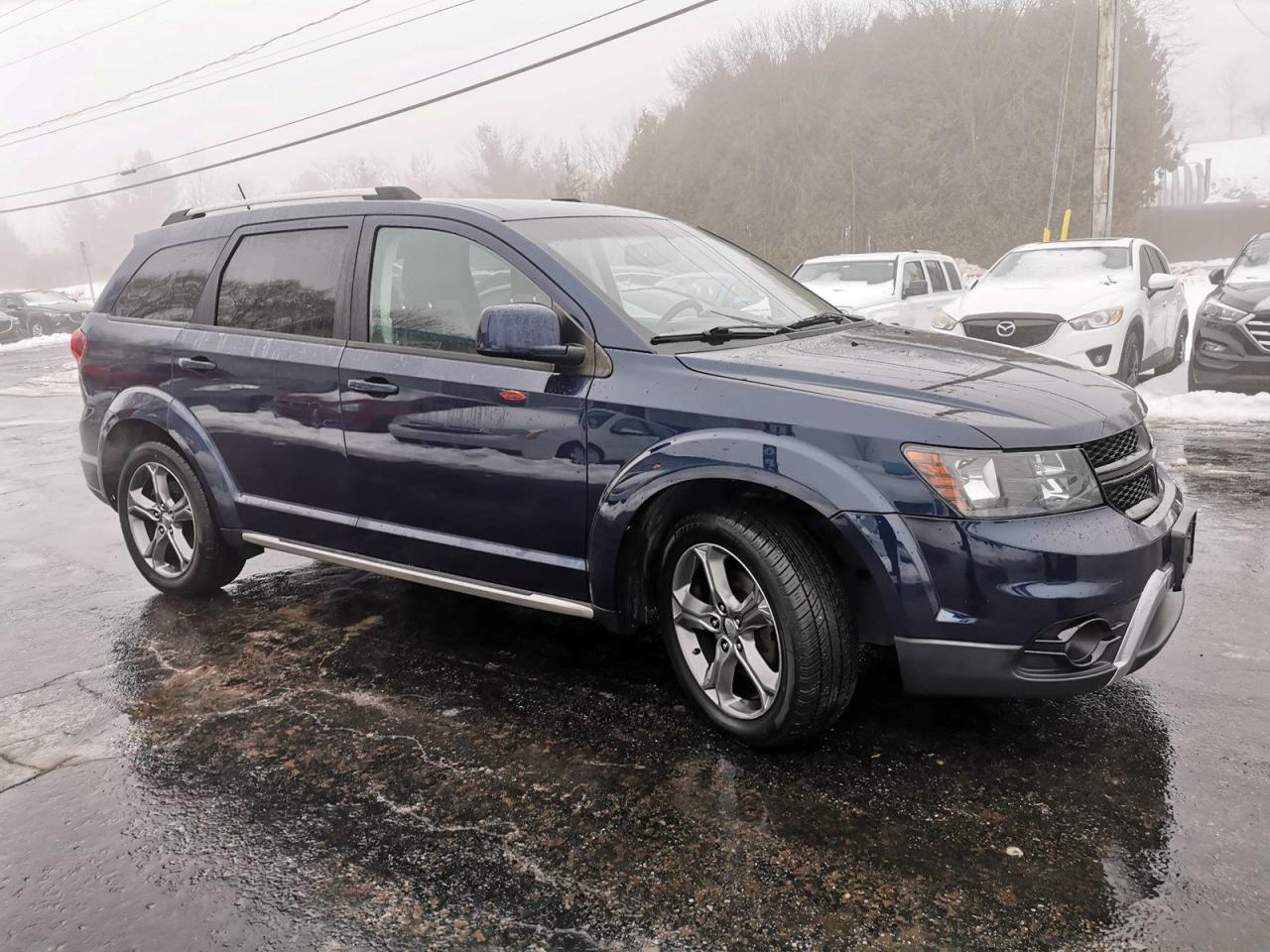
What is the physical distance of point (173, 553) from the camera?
5.09 metres

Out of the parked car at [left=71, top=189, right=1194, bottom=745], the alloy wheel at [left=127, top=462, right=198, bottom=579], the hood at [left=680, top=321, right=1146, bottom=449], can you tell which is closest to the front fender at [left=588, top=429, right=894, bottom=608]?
the parked car at [left=71, top=189, right=1194, bottom=745]

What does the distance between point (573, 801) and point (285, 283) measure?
273cm

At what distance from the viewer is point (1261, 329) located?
31.4 feet

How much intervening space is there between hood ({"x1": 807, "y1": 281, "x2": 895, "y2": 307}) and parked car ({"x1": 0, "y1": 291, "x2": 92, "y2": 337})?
26.9 metres

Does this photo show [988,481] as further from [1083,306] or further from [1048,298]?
[1048,298]

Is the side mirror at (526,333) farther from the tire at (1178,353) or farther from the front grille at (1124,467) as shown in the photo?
the tire at (1178,353)

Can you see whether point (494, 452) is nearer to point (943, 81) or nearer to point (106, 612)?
point (106, 612)

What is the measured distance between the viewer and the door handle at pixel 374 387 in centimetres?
398

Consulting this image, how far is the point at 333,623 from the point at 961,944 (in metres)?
3.20

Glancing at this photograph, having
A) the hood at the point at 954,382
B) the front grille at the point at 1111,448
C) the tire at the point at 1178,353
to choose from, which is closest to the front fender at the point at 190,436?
the hood at the point at 954,382

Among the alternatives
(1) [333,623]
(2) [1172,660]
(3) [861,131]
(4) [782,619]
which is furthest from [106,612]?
(3) [861,131]

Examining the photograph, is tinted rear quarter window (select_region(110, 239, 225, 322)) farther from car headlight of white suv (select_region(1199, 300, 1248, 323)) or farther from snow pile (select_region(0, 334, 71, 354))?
snow pile (select_region(0, 334, 71, 354))

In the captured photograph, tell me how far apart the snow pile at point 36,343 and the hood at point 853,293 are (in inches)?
947

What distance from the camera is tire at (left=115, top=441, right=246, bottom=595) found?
488 centimetres
